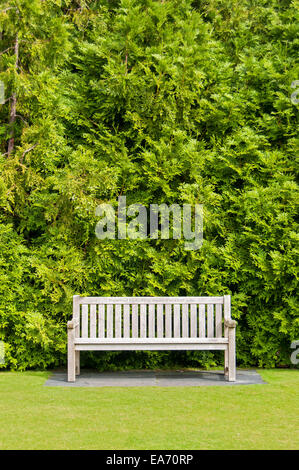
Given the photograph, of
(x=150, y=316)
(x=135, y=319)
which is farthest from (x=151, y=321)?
(x=135, y=319)

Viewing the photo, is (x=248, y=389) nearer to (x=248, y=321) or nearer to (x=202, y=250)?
(x=248, y=321)

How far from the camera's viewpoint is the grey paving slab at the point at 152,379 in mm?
6523

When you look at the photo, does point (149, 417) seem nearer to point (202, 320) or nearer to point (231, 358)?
point (231, 358)

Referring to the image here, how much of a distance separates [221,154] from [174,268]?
1670 millimetres

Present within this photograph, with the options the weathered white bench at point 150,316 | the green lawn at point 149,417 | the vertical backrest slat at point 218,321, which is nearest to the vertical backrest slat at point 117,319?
the weathered white bench at point 150,316

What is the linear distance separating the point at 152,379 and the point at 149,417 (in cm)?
169

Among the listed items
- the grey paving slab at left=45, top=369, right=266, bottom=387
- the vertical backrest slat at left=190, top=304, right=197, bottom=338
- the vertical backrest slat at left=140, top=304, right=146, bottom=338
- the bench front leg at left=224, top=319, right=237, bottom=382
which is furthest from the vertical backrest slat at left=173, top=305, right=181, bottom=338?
the bench front leg at left=224, top=319, right=237, bottom=382

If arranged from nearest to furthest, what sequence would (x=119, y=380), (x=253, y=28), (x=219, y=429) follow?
(x=219, y=429)
(x=119, y=380)
(x=253, y=28)

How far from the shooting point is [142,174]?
7680 mm

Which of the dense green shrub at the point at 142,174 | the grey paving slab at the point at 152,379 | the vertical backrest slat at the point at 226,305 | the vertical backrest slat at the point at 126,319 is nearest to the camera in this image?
the grey paving slab at the point at 152,379

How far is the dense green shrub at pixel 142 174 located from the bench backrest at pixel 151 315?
0.30 meters

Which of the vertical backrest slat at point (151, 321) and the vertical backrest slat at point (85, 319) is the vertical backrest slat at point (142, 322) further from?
the vertical backrest slat at point (85, 319)

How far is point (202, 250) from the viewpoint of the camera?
7.36m
